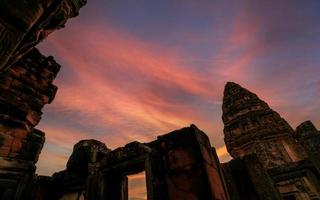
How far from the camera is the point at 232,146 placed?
62.1ft

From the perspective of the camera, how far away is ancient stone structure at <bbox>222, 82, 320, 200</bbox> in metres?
9.61

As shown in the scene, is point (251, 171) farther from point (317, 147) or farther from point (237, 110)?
point (237, 110)

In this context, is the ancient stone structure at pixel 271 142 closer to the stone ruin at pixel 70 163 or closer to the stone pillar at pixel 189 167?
the stone ruin at pixel 70 163

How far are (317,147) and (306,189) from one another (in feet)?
6.97

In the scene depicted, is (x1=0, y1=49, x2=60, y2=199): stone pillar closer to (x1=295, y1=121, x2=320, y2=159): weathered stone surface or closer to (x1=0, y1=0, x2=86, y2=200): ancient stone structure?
(x1=0, y1=0, x2=86, y2=200): ancient stone structure

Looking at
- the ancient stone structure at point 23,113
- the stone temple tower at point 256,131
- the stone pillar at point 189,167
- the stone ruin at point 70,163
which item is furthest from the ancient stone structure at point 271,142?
the ancient stone structure at point 23,113

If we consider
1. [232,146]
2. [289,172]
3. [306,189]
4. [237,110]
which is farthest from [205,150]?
[237,110]

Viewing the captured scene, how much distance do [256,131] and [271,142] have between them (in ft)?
4.90

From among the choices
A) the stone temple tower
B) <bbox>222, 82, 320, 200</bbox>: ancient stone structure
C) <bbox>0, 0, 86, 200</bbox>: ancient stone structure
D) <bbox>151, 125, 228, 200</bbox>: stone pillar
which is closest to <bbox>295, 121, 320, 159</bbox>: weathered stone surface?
<bbox>222, 82, 320, 200</bbox>: ancient stone structure

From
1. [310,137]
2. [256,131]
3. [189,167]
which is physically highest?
[256,131]

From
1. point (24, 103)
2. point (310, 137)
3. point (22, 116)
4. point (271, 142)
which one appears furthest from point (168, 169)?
point (271, 142)

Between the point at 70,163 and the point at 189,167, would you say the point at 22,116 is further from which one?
the point at 70,163

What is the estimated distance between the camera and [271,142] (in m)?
17.3

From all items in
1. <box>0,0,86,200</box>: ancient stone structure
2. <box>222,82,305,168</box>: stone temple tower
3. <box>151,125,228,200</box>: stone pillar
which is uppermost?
<box>222,82,305,168</box>: stone temple tower
